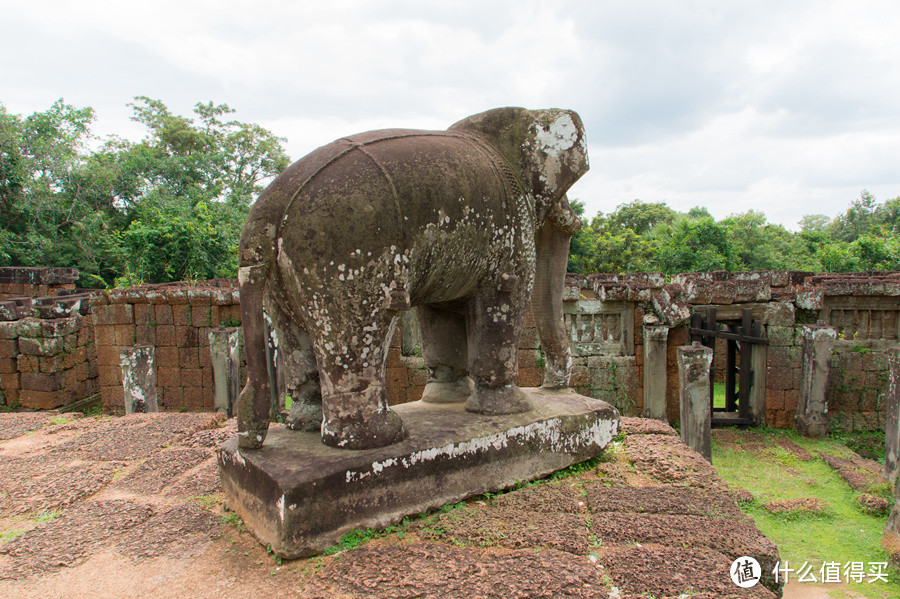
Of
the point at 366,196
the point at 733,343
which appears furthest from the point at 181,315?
the point at 733,343

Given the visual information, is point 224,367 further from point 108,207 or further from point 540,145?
point 108,207

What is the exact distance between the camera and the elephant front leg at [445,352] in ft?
10.4

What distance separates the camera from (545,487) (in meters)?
2.67

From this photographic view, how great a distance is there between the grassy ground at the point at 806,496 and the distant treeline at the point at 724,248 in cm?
1510

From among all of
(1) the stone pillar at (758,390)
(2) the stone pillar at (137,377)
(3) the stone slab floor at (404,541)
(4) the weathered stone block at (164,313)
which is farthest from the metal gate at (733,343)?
(4) the weathered stone block at (164,313)

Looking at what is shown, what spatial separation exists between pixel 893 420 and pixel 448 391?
5445 millimetres

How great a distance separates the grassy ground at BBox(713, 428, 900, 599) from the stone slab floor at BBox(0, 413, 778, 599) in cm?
244

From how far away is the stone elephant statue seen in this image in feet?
6.90

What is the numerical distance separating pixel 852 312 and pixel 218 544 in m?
9.61

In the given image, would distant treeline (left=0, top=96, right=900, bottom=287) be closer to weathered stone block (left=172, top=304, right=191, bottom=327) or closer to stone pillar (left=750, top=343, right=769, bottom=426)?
weathered stone block (left=172, top=304, right=191, bottom=327)

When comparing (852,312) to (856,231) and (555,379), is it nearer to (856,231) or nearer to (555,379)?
(555,379)

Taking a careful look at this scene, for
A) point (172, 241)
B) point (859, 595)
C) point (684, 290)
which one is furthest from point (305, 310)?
point (172, 241)
